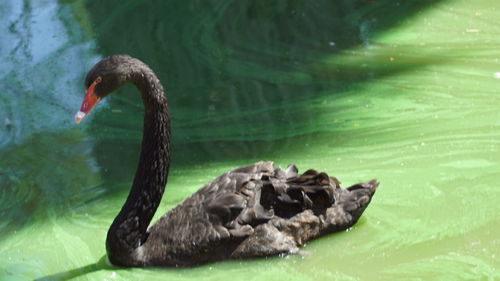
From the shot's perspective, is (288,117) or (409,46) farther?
(409,46)

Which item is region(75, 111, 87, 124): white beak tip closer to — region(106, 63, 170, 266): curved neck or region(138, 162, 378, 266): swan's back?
region(106, 63, 170, 266): curved neck

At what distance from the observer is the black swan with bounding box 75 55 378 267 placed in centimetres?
266

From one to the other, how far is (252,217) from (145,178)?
13.6 inches

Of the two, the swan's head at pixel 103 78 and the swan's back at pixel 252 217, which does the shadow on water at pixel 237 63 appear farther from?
the swan's head at pixel 103 78

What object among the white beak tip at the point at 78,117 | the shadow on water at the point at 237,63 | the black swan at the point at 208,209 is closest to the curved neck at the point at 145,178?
the black swan at the point at 208,209

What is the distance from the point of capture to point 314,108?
12.7 feet

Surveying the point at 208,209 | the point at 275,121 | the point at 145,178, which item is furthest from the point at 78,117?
the point at 275,121

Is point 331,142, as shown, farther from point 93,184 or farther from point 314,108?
point 93,184

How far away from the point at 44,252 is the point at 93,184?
19.9 inches

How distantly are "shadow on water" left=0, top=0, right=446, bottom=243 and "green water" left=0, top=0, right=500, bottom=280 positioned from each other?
11mm

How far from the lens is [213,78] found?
4.32 meters

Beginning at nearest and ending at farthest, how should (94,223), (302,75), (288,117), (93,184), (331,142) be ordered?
1. (94,223)
2. (93,184)
3. (331,142)
4. (288,117)
5. (302,75)

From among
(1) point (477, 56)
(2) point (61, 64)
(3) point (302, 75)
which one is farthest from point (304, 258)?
(2) point (61, 64)

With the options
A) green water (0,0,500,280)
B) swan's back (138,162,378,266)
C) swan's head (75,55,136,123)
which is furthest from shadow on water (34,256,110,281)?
swan's head (75,55,136,123)
